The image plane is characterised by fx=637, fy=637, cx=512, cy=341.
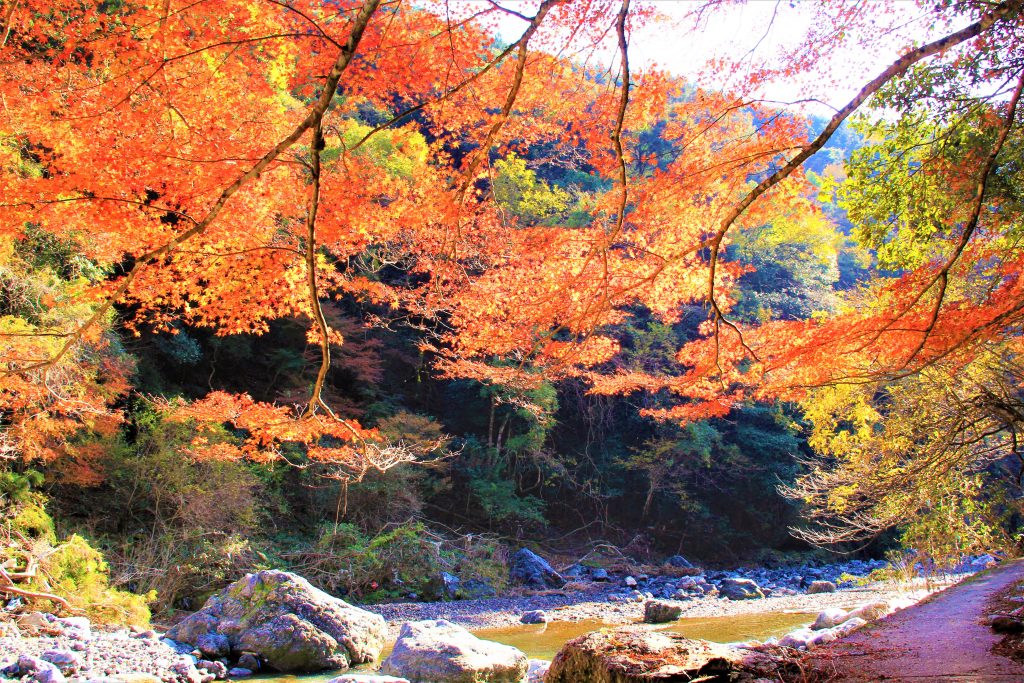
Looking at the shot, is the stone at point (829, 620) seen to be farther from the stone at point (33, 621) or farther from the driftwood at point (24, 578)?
the driftwood at point (24, 578)

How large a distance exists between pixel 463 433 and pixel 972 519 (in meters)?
10.4

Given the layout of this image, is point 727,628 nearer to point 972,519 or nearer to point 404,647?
point 972,519

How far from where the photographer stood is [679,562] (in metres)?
14.7

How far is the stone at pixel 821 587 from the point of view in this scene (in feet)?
39.0

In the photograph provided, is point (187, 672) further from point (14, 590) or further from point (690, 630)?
point (690, 630)

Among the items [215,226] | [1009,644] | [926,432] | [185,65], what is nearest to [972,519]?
[926,432]

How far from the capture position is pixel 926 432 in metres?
6.66

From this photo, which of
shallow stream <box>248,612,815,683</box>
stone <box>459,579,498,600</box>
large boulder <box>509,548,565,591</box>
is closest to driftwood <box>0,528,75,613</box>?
shallow stream <box>248,612,815,683</box>

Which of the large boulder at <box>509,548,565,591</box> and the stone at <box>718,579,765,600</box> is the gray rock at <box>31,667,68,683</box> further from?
the stone at <box>718,579,765,600</box>

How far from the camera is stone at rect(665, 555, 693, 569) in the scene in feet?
47.8

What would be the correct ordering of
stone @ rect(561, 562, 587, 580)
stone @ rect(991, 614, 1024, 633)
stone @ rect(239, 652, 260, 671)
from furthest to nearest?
stone @ rect(561, 562, 587, 580) < stone @ rect(239, 652, 260, 671) < stone @ rect(991, 614, 1024, 633)

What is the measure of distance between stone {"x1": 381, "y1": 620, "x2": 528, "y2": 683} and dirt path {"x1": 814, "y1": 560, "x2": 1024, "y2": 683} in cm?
293

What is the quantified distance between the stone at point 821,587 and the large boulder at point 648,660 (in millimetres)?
10696

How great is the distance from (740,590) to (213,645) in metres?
8.98
